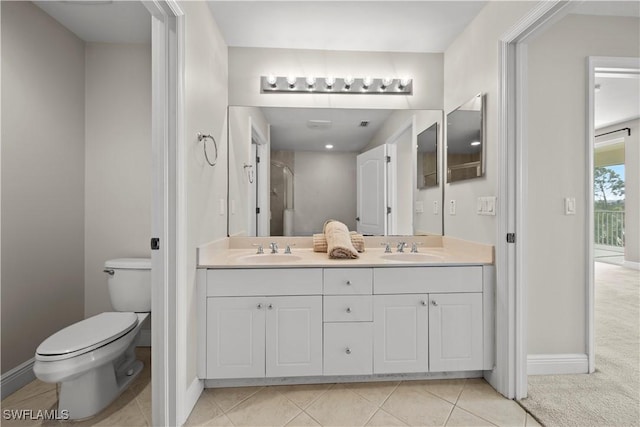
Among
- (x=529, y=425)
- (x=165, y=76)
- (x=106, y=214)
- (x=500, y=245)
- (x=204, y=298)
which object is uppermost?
(x=165, y=76)

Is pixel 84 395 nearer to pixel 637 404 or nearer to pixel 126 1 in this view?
pixel 126 1

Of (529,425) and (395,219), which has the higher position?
(395,219)

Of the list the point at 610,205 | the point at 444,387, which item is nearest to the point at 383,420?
the point at 444,387

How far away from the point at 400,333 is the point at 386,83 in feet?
5.92

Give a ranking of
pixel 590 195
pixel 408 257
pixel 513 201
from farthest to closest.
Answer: pixel 408 257, pixel 590 195, pixel 513 201

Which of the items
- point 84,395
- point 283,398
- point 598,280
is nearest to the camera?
point 84,395

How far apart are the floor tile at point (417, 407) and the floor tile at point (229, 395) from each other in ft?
2.51

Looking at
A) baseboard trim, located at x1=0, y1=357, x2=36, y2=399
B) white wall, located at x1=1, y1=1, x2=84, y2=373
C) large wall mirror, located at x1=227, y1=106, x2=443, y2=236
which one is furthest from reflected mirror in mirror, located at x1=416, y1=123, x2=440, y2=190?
baseboard trim, located at x1=0, y1=357, x2=36, y2=399

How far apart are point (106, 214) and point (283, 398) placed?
6.08 feet

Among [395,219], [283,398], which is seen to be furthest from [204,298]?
[395,219]

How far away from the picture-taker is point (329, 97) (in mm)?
2520

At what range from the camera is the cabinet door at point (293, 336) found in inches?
72.8

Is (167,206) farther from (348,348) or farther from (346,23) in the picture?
(346,23)

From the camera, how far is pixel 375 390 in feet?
6.19
